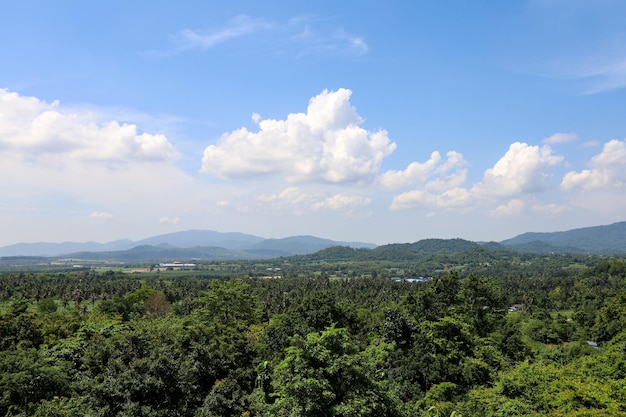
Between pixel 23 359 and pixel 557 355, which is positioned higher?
pixel 23 359

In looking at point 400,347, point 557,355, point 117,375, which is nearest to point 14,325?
point 117,375

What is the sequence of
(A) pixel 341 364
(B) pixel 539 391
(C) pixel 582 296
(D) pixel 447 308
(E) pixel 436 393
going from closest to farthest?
(A) pixel 341 364 → (B) pixel 539 391 → (E) pixel 436 393 → (D) pixel 447 308 → (C) pixel 582 296

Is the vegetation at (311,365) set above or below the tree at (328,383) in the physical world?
below

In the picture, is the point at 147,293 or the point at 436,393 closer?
the point at 436,393

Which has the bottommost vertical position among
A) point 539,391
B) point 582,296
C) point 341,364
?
point 582,296

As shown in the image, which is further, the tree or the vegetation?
the vegetation

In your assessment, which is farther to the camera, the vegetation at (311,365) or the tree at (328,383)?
the vegetation at (311,365)

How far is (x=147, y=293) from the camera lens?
64.9 m

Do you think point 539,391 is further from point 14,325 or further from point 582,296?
point 582,296

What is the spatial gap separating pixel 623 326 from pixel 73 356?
55933 mm

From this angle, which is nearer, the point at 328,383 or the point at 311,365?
the point at 328,383

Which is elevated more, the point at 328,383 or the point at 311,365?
the point at 311,365

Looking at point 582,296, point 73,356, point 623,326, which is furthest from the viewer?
point 582,296

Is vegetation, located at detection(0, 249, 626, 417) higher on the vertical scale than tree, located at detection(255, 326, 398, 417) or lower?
lower
